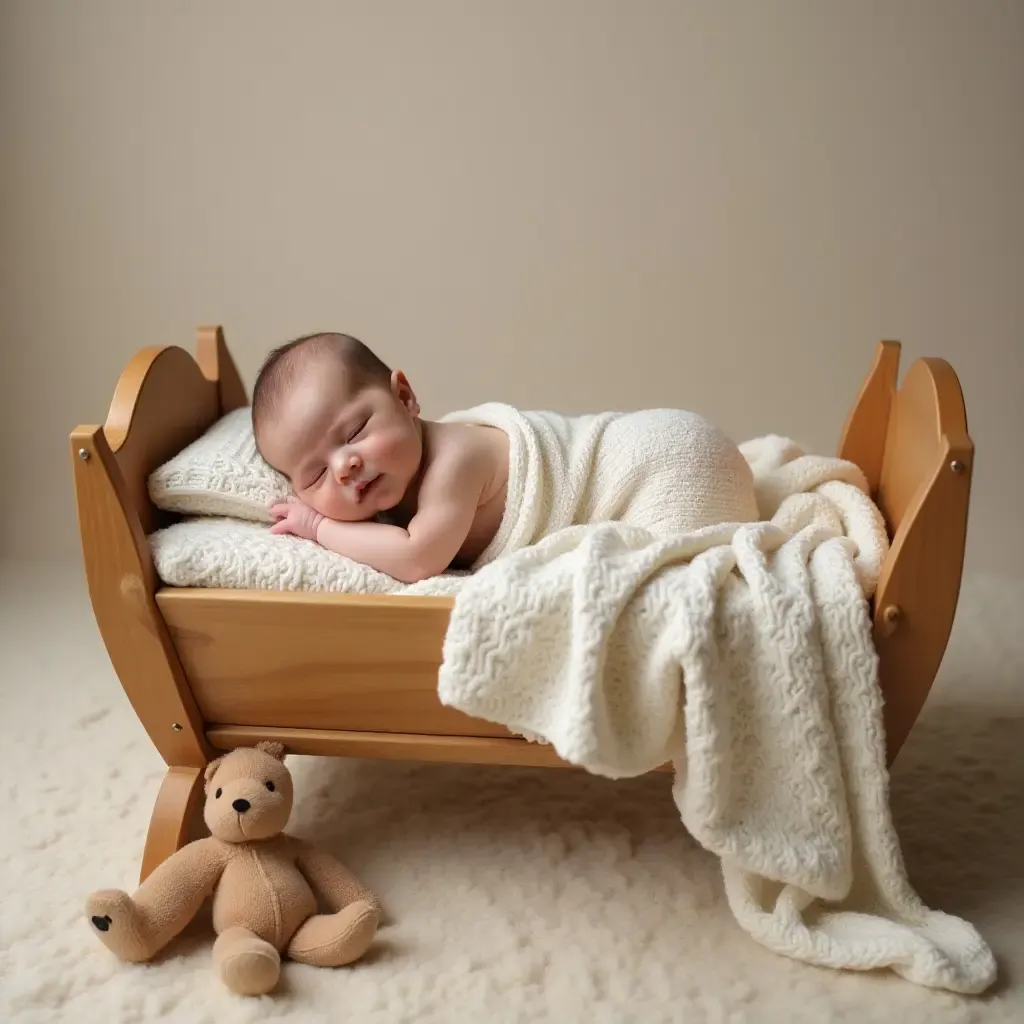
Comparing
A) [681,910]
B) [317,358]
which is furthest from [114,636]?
[681,910]

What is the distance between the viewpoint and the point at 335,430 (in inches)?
52.8

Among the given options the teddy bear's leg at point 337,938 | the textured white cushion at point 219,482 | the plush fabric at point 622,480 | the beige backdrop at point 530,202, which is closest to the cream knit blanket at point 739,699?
the plush fabric at point 622,480

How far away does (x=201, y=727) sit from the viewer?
1333mm

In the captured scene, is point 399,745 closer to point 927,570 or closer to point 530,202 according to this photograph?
point 927,570

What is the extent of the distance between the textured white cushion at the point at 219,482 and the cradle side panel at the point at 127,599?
0.12 metres

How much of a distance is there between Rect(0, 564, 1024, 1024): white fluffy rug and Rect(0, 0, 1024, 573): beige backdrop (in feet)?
2.34

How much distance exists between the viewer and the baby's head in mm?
1335

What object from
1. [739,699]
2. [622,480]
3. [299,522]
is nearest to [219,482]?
[299,522]

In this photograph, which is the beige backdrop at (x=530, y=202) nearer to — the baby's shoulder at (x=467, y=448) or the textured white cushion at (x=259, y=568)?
the baby's shoulder at (x=467, y=448)

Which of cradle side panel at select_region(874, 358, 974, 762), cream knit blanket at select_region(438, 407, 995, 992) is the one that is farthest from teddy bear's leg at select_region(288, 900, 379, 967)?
cradle side panel at select_region(874, 358, 974, 762)

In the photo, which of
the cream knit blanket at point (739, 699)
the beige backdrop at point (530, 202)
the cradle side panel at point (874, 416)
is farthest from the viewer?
the beige backdrop at point (530, 202)

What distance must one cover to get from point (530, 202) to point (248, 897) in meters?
1.42

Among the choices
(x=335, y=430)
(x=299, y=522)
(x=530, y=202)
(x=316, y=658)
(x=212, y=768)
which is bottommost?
(x=212, y=768)

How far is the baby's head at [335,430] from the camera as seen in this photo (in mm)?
1335
